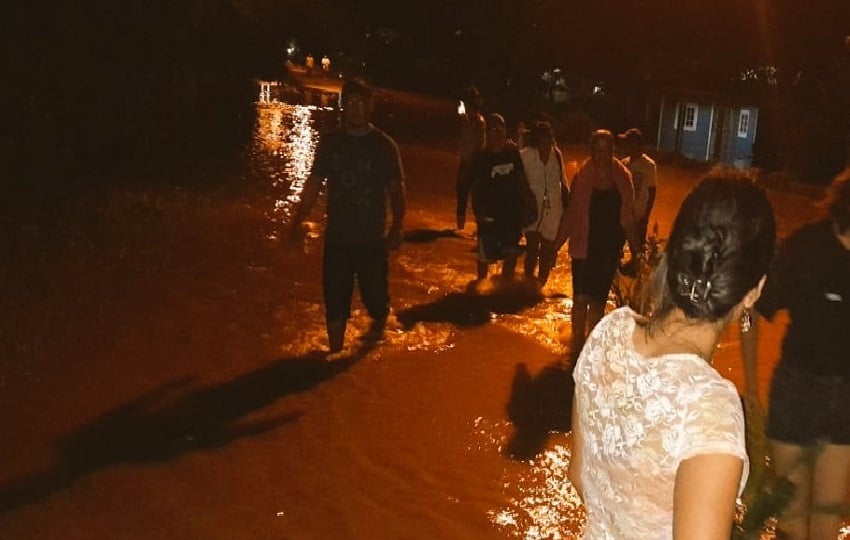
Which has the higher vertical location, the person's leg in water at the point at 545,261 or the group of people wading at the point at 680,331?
the group of people wading at the point at 680,331

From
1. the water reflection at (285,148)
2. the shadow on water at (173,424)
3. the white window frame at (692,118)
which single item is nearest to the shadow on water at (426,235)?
the water reflection at (285,148)

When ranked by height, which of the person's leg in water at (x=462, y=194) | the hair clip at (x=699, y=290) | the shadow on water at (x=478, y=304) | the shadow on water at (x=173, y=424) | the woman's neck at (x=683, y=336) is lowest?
the shadow on water at (x=173, y=424)

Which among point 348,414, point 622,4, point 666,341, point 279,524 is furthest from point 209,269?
point 622,4

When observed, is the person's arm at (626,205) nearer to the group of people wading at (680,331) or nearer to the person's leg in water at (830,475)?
the group of people wading at (680,331)

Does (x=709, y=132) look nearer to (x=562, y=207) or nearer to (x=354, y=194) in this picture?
(x=562, y=207)

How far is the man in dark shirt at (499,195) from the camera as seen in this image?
8961mm

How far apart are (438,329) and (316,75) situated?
2569 inches

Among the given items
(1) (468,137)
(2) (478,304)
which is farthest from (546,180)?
(1) (468,137)

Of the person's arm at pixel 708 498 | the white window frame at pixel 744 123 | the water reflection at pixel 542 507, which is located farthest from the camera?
the white window frame at pixel 744 123

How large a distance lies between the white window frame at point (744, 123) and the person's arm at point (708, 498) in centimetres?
3045

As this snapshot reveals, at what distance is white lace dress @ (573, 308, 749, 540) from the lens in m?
1.71

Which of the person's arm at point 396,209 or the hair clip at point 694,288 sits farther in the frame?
the person's arm at point 396,209

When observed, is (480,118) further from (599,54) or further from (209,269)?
(599,54)

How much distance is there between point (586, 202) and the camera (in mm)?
7258
